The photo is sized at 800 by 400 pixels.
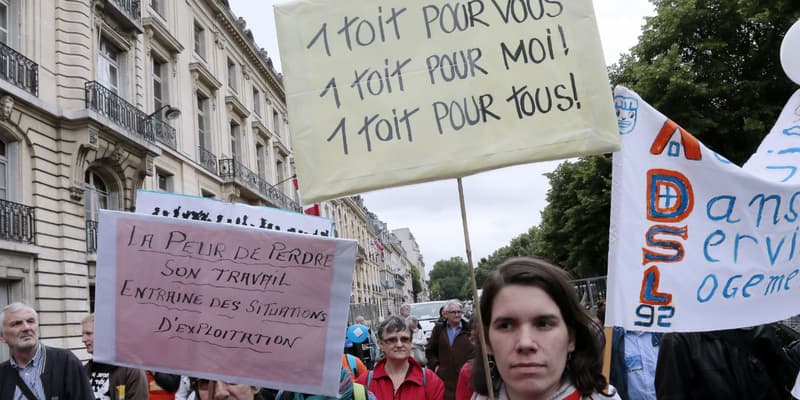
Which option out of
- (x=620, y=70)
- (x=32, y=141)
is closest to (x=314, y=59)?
(x=32, y=141)

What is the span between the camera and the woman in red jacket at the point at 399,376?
443 cm

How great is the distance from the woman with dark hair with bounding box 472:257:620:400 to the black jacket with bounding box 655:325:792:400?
1.48 meters

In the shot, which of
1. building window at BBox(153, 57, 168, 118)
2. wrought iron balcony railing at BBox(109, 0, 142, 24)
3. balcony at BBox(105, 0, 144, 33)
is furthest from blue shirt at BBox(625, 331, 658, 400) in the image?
building window at BBox(153, 57, 168, 118)

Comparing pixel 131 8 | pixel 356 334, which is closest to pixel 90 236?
pixel 131 8

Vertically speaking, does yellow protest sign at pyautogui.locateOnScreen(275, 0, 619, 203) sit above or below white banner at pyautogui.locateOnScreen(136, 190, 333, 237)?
above

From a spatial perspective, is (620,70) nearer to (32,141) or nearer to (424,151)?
(32,141)

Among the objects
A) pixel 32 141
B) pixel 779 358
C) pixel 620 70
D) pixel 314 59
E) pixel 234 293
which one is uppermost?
pixel 620 70

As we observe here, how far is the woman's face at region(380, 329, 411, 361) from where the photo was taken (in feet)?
14.9

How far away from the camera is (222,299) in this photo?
A: 111 inches

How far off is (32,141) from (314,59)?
40.5 ft

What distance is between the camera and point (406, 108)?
2844mm

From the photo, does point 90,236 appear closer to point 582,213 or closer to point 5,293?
point 5,293

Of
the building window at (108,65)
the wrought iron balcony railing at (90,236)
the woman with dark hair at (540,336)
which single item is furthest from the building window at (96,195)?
the woman with dark hair at (540,336)

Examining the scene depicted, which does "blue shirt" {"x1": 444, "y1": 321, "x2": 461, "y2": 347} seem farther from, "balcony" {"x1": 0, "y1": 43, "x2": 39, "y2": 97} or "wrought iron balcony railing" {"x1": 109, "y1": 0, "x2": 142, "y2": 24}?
"wrought iron balcony railing" {"x1": 109, "y1": 0, "x2": 142, "y2": 24}
